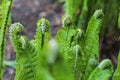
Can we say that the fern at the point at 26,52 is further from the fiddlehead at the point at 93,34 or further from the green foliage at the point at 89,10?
the green foliage at the point at 89,10

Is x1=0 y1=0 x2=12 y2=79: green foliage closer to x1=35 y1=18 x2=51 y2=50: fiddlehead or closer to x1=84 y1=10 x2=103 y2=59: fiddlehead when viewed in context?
x1=35 y1=18 x2=51 y2=50: fiddlehead

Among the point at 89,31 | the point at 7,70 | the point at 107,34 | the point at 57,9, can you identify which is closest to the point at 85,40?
the point at 89,31

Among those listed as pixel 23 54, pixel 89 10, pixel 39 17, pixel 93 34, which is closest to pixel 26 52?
pixel 23 54

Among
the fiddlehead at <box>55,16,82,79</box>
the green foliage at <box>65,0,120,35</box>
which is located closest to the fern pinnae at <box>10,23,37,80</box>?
the fiddlehead at <box>55,16,82,79</box>

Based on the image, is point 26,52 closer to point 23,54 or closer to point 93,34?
point 23,54

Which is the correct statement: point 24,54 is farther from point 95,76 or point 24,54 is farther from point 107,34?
point 107,34

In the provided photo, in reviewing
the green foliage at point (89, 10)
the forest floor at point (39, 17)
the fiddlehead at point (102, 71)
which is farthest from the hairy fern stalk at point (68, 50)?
the forest floor at point (39, 17)

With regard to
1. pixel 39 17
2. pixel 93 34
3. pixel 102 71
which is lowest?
pixel 102 71
